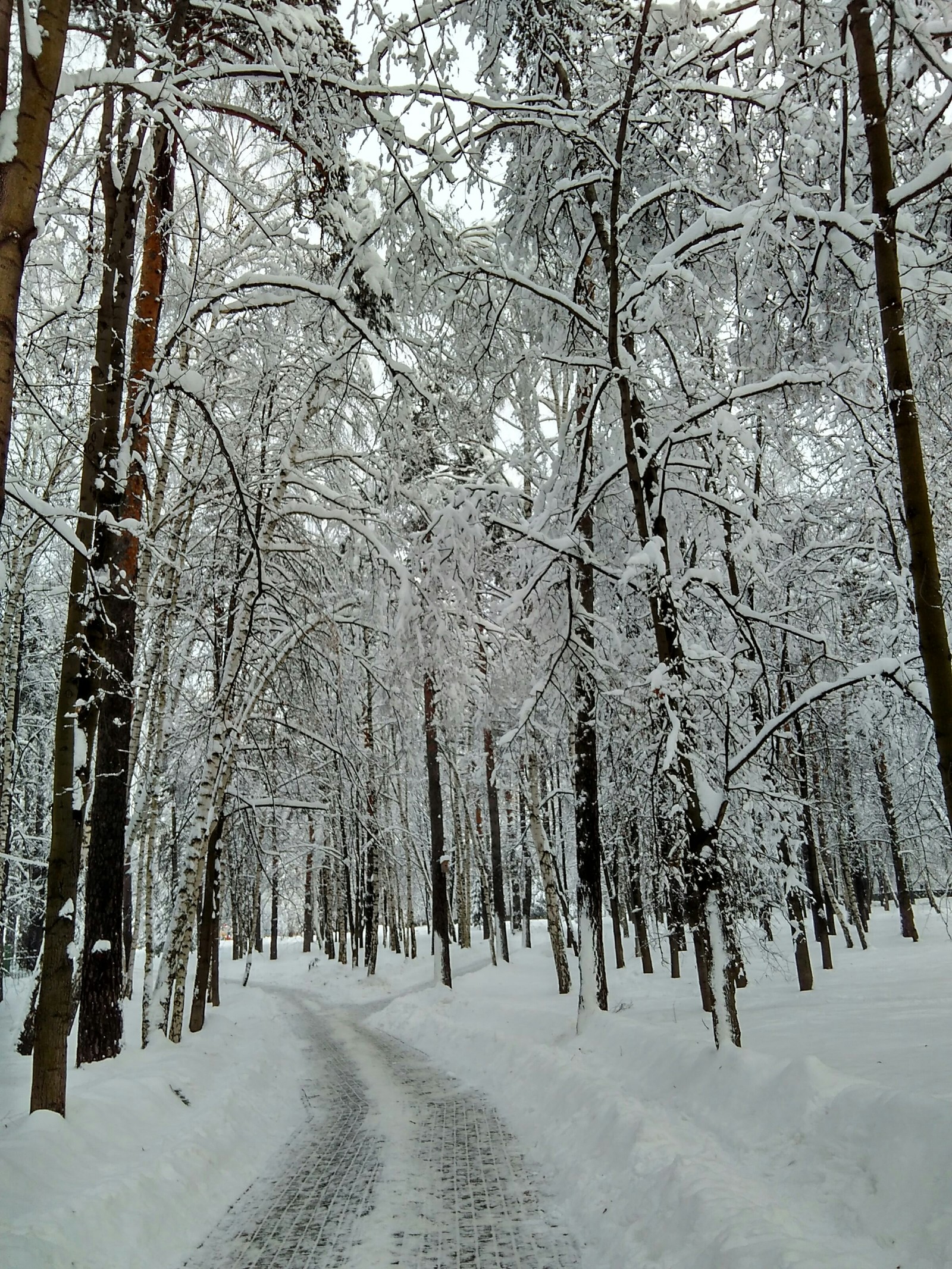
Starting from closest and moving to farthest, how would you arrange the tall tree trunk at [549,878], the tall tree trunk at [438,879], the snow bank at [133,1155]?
the snow bank at [133,1155] → the tall tree trunk at [549,878] → the tall tree trunk at [438,879]

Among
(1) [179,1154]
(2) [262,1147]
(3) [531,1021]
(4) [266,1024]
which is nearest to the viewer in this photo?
(1) [179,1154]

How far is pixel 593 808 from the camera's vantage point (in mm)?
10852

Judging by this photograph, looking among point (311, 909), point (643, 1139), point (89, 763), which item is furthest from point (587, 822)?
point (311, 909)

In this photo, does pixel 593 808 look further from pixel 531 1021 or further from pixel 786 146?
pixel 786 146

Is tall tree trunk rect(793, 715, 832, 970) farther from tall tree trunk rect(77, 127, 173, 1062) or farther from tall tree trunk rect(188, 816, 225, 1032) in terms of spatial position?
tall tree trunk rect(188, 816, 225, 1032)

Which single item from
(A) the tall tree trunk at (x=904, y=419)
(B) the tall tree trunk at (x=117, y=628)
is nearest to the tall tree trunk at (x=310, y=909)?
(B) the tall tree trunk at (x=117, y=628)

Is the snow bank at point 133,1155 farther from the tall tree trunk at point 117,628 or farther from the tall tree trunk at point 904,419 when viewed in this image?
the tall tree trunk at point 904,419

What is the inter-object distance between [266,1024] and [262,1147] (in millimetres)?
10182

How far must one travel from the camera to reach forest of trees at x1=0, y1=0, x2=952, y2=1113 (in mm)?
5379

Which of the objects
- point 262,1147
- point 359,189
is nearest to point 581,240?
point 359,189

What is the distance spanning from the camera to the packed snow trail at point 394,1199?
15.3ft

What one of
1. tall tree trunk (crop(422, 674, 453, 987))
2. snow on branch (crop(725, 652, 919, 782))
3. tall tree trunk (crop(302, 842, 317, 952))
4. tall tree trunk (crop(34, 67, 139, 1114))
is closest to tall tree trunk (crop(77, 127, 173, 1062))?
tall tree trunk (crop(34, 67, 139, 1114))

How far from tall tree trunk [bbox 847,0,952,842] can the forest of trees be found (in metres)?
0.02

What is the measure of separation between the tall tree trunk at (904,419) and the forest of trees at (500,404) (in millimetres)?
23
